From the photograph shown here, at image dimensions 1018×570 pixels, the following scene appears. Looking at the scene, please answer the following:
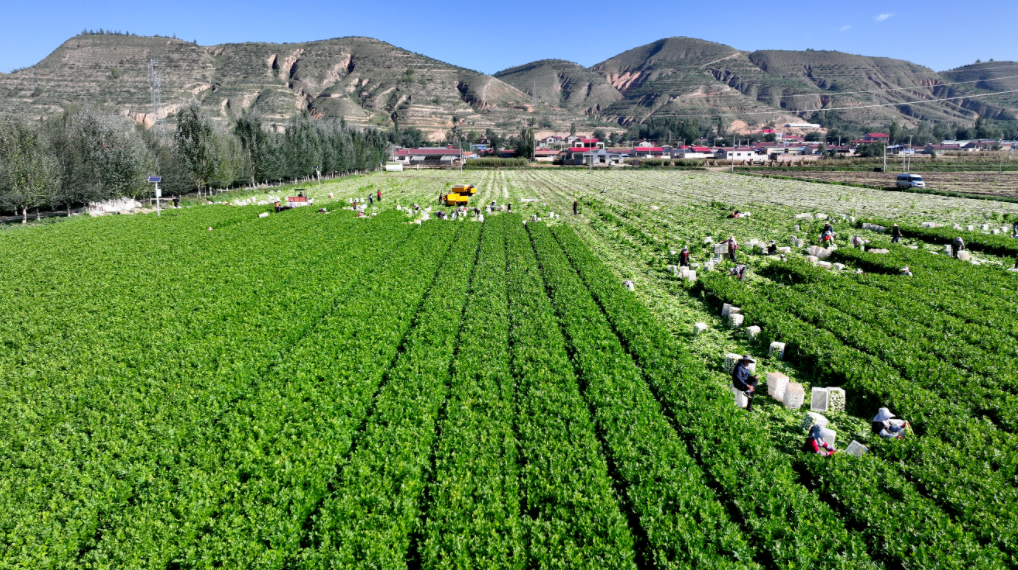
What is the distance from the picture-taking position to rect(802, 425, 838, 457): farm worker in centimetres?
942

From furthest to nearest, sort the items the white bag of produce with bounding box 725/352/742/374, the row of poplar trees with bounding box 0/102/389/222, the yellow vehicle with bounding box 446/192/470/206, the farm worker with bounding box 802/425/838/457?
the yellow vehicle with bounding box 446/192/470/206 < the row of poplar trees with bounding box 0/102/389/222 < the white bag of produce with bounding box 725/352/742/374 < the farm worker with bounding box 802/425/838/457

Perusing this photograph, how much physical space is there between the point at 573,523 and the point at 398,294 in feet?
42.0

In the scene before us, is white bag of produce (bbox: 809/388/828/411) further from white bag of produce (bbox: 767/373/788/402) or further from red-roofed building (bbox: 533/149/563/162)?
red-roofed building (bbox: 533/149/563/162)

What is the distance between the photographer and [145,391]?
11.6m

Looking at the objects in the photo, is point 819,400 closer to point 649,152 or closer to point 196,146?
point 196,146

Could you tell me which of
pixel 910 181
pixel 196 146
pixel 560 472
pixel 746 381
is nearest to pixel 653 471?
pixel 560 472

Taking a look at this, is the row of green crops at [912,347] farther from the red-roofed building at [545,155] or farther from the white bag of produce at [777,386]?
the red-roofed building at [545,155]

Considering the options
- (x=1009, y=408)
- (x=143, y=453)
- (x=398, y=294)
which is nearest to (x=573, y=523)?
(x=143, y=453)

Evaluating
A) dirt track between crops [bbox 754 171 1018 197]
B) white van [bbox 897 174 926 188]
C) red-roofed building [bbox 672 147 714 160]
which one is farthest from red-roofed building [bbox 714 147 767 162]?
white van [bbox 897 174 926 188]

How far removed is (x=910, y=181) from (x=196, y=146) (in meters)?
85.4

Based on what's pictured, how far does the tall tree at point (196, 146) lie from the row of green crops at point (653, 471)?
63.0 metres

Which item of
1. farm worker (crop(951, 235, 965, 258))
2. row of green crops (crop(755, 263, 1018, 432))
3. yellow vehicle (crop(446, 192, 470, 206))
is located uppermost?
yellow vehicle (crop(446, 192, 470, 206))

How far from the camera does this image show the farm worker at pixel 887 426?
388 inches

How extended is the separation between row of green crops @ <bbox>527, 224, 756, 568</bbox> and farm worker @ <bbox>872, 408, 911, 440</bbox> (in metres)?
4.20
